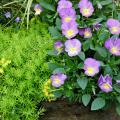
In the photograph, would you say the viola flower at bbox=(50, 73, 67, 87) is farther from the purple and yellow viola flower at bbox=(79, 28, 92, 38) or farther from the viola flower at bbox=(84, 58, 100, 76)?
the purple and yellow viola flower at bbox=(79, 28, 92, 38)

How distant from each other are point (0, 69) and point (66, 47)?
1.53 feet

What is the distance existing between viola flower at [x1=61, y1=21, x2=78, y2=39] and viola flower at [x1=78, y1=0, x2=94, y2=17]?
169 millimetres

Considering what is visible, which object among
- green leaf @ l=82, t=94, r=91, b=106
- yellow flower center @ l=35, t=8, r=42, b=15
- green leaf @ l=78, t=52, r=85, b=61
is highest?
yellow flower center @ l=35, t=8, r=42, b=15

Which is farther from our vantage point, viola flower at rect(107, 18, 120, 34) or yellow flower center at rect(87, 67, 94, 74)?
viola flower at rect(107, 18, 120, 34)

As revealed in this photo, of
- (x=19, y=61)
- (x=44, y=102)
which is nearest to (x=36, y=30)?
(x=19, y=61)

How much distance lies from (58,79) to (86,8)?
21.9 inches

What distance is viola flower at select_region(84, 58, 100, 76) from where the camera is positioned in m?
2.70

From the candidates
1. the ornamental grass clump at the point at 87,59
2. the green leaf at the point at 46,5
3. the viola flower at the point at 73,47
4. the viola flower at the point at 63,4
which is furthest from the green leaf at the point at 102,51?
the green leaf at the point at 46,5

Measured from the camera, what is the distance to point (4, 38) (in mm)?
3258

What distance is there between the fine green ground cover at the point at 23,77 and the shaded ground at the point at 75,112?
3.6 inches

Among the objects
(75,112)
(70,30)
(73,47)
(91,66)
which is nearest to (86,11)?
(70,30)

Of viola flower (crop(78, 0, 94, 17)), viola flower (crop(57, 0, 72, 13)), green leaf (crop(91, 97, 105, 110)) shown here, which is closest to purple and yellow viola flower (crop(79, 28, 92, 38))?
viola flower (crop(78, 0, 94, 17))

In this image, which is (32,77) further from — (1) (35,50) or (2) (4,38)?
(2) (4,38)

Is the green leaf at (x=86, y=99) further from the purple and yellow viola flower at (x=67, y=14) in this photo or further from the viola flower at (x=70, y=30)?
the purple and yellow viola flower at (x=67, y=14)
